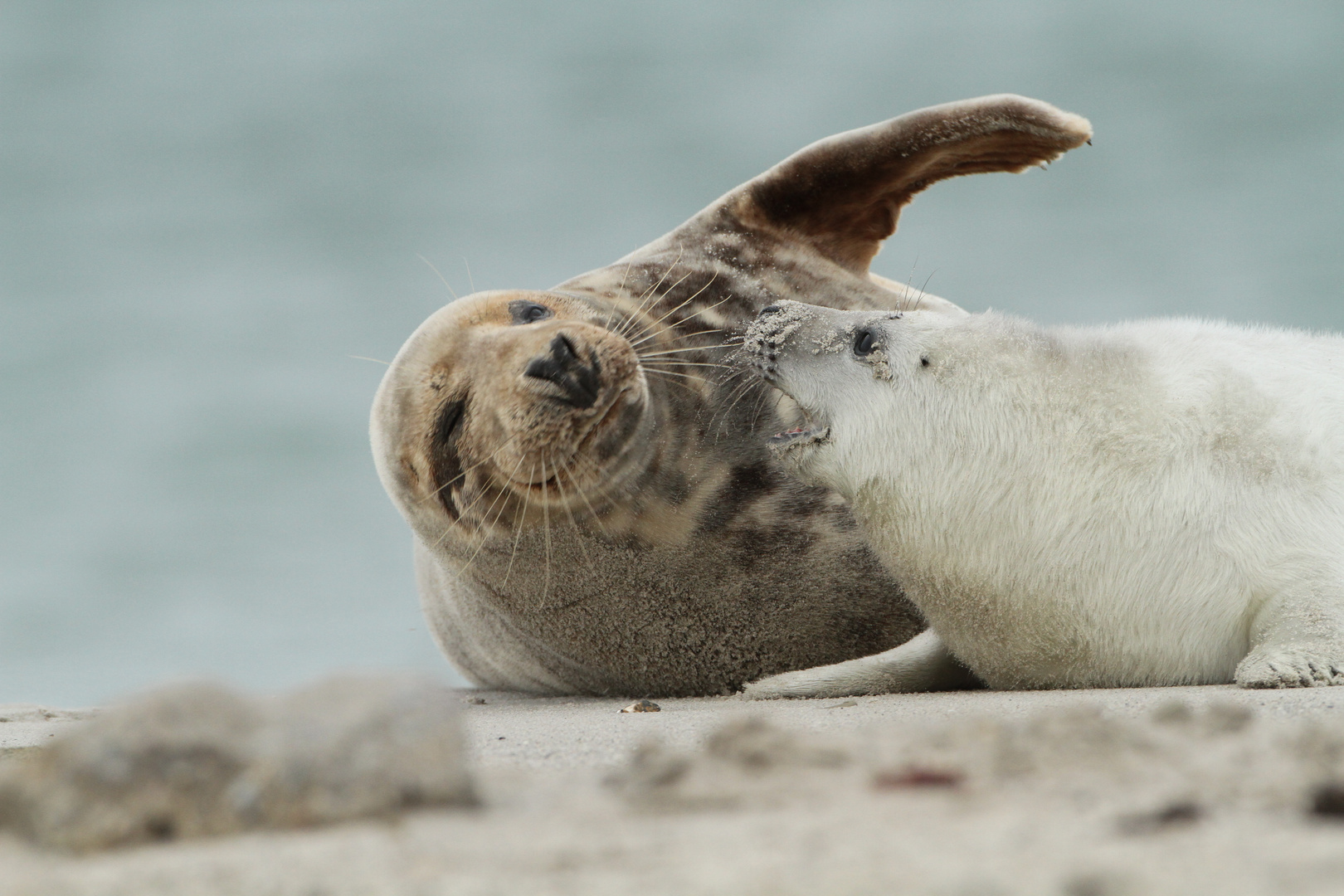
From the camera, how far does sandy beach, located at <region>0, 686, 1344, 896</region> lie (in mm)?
1481

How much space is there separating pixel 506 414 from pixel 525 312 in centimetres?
72

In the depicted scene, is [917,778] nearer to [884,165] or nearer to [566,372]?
[566,372]

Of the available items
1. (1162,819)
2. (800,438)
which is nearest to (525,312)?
(800,438)

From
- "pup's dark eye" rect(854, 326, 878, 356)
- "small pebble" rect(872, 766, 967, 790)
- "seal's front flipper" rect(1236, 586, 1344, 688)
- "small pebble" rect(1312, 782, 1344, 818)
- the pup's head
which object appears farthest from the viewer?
"pup's dark eye" rect(854, 326, 878, 356)

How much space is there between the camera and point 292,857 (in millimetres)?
1610

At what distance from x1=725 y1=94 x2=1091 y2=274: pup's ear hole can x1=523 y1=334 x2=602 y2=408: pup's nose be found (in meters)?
1.92

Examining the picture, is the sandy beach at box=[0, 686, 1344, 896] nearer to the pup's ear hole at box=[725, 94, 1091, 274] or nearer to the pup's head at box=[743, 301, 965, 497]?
the pup's head at box=[743, 301, 965, 497]


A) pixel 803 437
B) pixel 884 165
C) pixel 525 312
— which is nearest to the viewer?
pixel 803 437

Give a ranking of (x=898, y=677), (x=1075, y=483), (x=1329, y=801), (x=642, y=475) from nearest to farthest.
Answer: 1. (x=1329, y=801)
2. (x=1075, y=483)
3. (x=898, y=677)
4. (x=642, y=475)

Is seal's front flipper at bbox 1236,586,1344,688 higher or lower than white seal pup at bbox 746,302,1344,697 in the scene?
lower

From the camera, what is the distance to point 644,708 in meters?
4.55

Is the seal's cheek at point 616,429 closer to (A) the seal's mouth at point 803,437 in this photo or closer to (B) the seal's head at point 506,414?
(B) the seal's head at point 506,414

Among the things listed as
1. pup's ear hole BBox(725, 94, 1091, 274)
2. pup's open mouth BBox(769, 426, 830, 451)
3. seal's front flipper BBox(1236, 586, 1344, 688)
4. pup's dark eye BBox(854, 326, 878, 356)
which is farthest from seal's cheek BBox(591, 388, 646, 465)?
seal's front flipper BBox(1236, 586, 1344, 688)

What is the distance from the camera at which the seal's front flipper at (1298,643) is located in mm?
3498
